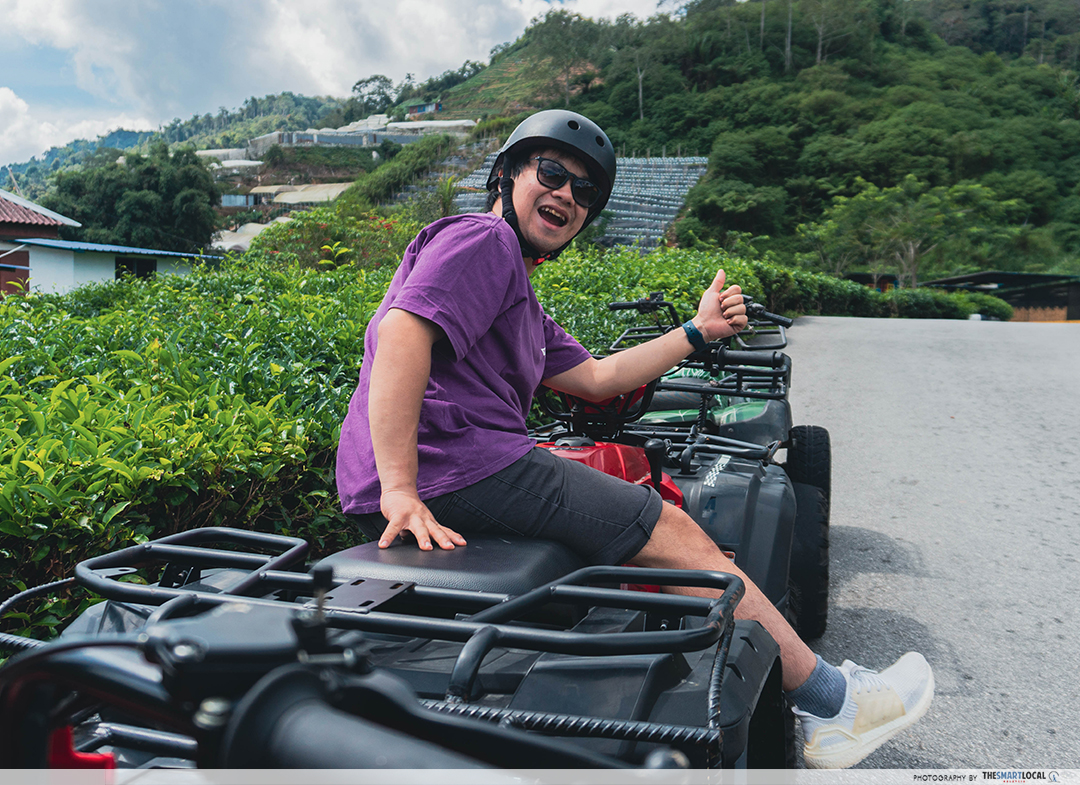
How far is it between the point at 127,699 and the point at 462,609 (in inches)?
28.9

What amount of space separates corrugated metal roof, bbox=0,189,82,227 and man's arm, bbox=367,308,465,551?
36.6m

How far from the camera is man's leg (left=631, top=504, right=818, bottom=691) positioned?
185 cm

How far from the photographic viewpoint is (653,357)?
264 centimetres

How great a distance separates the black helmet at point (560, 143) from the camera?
7.32ft

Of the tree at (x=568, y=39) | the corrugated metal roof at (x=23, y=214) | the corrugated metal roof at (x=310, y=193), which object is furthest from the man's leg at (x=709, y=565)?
the tree at (x=568, y=39)

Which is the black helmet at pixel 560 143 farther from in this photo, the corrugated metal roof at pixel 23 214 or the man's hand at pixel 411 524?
the corrugated metal roof at pixel 23 214

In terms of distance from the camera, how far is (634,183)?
61.0 meters

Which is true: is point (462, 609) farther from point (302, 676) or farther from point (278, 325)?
point (278, 325)

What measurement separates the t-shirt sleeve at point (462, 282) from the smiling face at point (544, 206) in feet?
0.86

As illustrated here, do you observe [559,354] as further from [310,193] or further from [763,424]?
[310,193]

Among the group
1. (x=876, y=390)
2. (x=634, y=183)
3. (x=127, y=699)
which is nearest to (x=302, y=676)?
(x=127, y=699)

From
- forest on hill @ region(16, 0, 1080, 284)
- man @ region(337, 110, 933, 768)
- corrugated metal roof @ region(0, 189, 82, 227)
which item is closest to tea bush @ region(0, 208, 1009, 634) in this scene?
man @ region(337, 110, 933, 768)

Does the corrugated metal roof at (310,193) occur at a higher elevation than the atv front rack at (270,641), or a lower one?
higher

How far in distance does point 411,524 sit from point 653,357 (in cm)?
119
